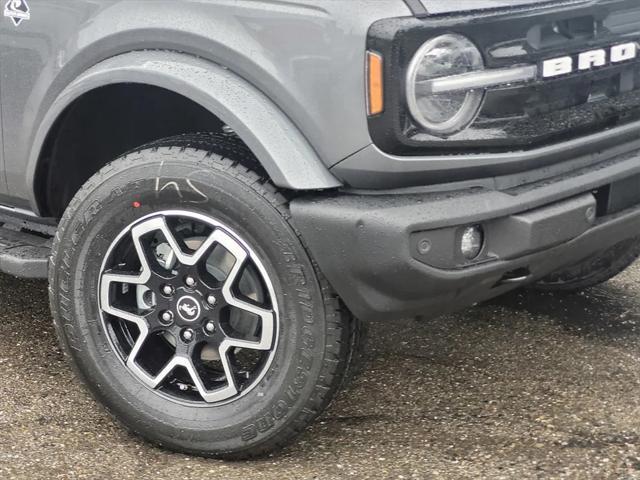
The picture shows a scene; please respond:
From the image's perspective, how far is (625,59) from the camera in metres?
2.65

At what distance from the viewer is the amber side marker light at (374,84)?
2.31 m

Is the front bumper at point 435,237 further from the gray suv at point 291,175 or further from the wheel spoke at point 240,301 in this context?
the wheel spoke at point 240,301

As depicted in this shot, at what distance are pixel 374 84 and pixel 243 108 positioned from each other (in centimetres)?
36

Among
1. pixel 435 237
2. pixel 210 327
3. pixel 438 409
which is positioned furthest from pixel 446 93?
pixel 438 409

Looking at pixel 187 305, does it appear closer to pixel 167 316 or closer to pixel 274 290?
pixel 167 316

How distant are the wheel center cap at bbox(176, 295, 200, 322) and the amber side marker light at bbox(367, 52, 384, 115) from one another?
806 millimetres

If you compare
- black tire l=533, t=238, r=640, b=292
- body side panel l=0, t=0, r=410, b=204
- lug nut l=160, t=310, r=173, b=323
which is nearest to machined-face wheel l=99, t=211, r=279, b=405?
lug nut l=160, t=310, r=173, b=323

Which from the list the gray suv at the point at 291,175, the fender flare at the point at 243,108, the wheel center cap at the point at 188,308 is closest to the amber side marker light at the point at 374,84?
the gray suv at the point at 291,175

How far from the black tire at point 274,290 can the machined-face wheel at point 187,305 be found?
0.03 metres

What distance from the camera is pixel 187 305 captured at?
2777mm

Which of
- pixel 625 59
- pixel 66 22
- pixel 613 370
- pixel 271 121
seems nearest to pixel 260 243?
pixel 271 121

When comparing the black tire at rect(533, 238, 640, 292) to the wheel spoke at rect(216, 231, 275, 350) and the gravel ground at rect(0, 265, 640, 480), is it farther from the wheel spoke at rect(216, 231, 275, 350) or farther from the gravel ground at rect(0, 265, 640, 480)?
the wheel spoke at rect(216, 231, 275, 350)

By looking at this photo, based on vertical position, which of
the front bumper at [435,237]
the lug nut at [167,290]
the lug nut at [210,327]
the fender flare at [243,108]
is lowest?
the lug nut at [210,327]

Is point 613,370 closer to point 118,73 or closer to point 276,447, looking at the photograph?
point 276,447
